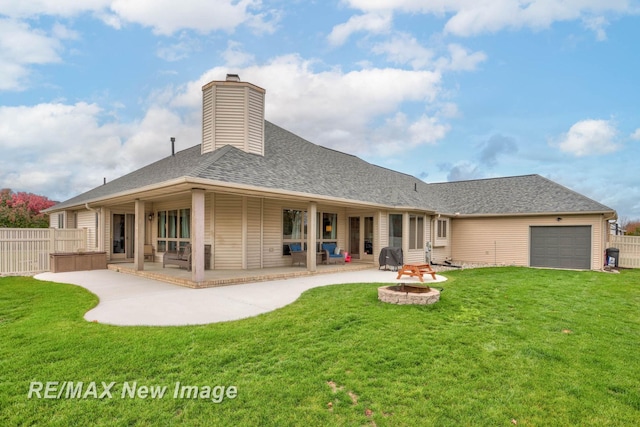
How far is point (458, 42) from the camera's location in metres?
12.7

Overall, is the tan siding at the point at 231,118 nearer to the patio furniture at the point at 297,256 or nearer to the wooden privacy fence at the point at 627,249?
the patio furniture at the point at 297,256

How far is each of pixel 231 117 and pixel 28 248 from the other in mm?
8457

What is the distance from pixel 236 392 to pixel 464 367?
2.56 meters

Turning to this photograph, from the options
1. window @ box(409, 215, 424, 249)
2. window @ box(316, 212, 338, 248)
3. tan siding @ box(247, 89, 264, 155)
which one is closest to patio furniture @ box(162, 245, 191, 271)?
tan siding @ box(247, 89, 264, 155)

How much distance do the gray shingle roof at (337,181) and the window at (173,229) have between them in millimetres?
1556

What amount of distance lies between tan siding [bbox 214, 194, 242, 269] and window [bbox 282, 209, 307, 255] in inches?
75.6

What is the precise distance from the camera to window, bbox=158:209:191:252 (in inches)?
492

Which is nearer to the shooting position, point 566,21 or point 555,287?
point 555,287

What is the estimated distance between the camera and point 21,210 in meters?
18.6

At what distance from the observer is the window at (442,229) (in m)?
16.8

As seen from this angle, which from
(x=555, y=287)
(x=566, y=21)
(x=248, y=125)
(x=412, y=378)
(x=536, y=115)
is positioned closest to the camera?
(x=412, y=378)

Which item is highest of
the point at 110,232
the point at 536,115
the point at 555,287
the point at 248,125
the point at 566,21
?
the point at 566,21

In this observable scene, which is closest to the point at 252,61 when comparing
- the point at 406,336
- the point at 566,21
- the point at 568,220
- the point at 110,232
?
the point at 110,232

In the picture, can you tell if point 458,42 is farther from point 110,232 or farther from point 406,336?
point 110,232
